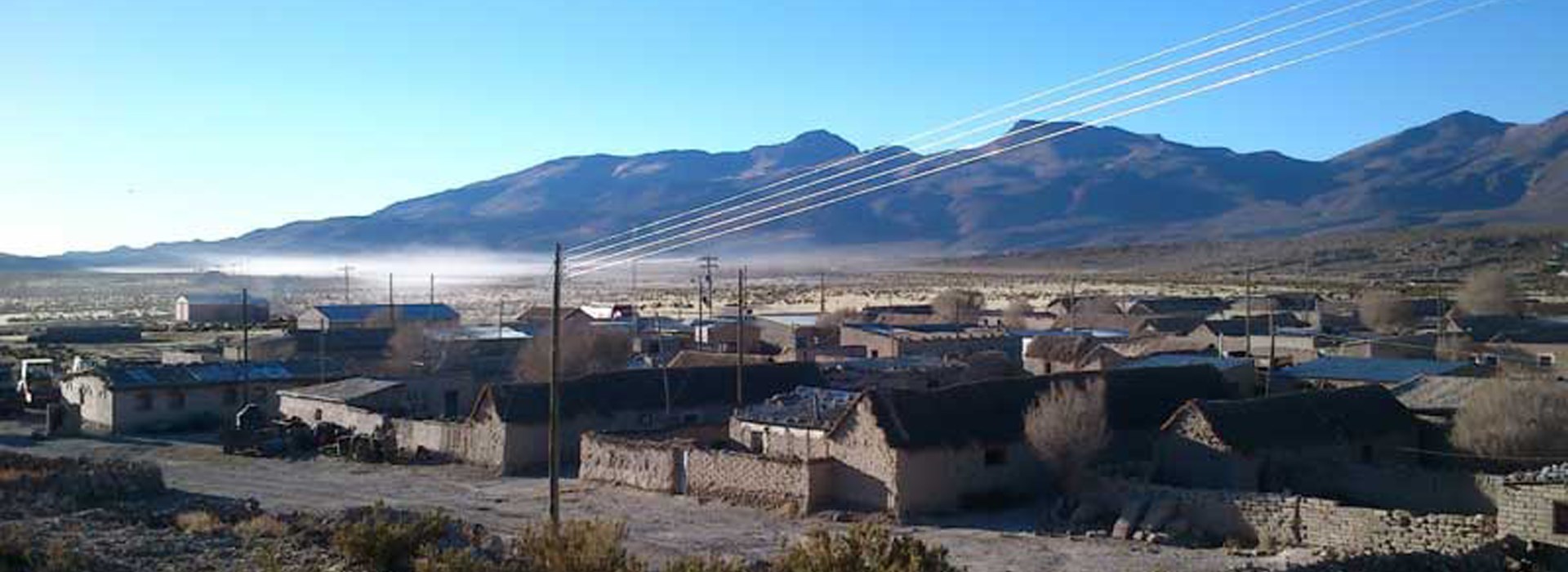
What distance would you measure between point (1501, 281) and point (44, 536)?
62157 millimetres

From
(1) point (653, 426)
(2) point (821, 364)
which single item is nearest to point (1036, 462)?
(1) point (653, 426)

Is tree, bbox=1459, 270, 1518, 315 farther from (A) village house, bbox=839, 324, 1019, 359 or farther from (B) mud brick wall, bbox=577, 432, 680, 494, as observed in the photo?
(B) mud brick wall, bbox=577, 432, 680, 494

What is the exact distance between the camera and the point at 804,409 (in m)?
31.3

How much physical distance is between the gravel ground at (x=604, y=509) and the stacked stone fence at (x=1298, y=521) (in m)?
0.86

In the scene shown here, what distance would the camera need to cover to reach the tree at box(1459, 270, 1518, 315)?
62.8 m

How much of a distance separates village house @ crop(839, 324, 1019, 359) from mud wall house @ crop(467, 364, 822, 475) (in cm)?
1016

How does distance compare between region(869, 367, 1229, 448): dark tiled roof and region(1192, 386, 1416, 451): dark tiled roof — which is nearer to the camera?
region(1192, 386, 1416, 451): dark tiled roof

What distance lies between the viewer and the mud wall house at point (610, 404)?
109ft

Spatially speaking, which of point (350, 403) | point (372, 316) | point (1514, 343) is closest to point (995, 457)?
point (350, 403)

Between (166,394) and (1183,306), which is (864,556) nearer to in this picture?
(166,394)

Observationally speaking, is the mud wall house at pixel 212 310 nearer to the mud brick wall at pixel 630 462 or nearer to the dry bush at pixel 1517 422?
the mud brick wall at pixel 630 462

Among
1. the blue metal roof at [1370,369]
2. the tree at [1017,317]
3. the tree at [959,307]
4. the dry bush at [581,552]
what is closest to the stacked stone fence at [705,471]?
the dry bush at [581,552]

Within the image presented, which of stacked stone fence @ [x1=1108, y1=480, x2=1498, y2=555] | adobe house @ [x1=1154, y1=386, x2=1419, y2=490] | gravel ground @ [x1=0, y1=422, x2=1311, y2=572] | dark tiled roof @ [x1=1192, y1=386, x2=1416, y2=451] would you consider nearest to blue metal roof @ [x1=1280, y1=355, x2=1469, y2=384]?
dark tiled roof @ [x1=1192, y1=386, x2=1416, y2=451]

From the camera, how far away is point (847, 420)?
1086 inches
